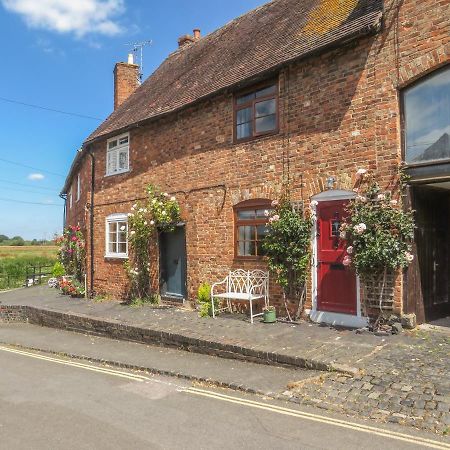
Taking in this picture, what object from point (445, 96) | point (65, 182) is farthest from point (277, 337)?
point (65, 182)

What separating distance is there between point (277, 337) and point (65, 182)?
67.4 feet

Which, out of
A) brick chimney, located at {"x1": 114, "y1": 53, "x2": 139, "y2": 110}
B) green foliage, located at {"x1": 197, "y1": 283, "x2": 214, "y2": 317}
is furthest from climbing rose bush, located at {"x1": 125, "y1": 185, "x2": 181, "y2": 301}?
brick chimney, located at {"x1": 114, "y1": 53, "x2": 139, "y2": 110}

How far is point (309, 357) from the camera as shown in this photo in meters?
6.57

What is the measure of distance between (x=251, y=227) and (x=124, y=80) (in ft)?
38.0

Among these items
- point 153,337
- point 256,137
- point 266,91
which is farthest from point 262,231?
point 153,337

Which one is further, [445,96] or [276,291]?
[276,291]

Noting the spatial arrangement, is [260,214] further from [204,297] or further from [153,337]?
[153,337]

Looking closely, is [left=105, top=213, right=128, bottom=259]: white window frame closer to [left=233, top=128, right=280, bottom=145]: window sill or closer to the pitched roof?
the pitched roof

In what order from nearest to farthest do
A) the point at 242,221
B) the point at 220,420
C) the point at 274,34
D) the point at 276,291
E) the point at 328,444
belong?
1. the point at 328,444
2. the point at 220,420
3. the point at 276,291
4. the point at 242,221
5. the point at 274,34

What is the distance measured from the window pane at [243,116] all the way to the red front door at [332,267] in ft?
9.66

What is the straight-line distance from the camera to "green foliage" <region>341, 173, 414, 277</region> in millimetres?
7562

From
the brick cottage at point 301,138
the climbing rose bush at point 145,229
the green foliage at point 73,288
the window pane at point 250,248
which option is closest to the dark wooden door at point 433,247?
the brick cottage at point 301,138

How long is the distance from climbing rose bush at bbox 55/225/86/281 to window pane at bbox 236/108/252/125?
885cm

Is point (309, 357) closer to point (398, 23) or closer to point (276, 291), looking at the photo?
point (276, 291)
